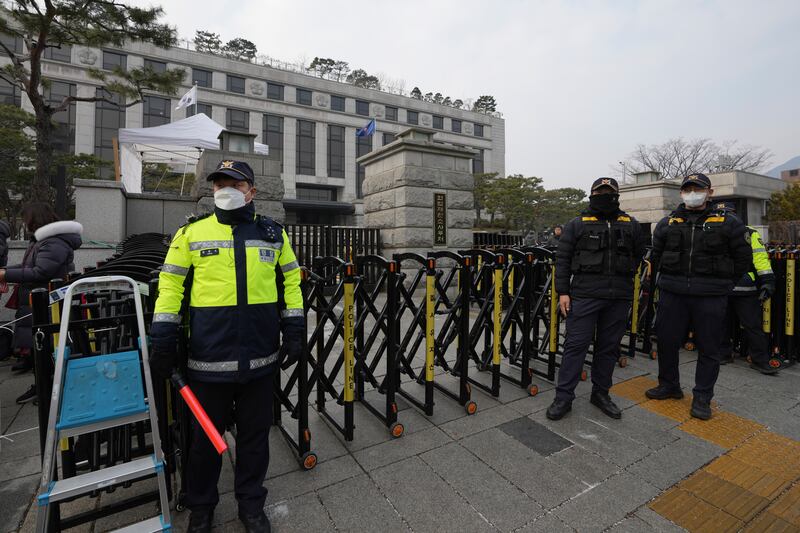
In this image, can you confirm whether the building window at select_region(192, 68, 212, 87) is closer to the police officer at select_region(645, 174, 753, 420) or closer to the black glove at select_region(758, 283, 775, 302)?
the police officer at select_region(645, 174, 753, 420)

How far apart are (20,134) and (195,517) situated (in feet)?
84.2

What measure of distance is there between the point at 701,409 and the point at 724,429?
0.23m

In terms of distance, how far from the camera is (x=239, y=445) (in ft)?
7.47

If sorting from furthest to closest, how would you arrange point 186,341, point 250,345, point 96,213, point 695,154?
point 695,154 < point 96,213 < point 186,341 < point 250,345

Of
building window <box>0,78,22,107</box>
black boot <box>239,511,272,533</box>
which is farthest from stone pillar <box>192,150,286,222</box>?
building window <box>0,78,22,107</box>

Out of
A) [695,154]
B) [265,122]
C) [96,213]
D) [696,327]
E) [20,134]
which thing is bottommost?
[696,327]

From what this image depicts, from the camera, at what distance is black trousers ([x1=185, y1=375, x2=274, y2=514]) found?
7.13 ft

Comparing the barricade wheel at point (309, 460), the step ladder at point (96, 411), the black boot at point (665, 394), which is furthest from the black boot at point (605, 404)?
the step ladder at point (96, 411)

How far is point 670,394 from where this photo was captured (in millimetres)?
3850

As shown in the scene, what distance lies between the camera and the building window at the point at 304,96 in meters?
42.5

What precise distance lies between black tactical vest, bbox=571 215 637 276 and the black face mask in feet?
0.28

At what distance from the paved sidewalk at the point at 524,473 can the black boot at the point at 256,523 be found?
0.09 meters

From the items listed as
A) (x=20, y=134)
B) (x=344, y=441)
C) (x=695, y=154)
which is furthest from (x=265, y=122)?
(x=344, y=441)

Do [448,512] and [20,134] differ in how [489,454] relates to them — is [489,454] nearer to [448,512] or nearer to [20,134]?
[448,512]
